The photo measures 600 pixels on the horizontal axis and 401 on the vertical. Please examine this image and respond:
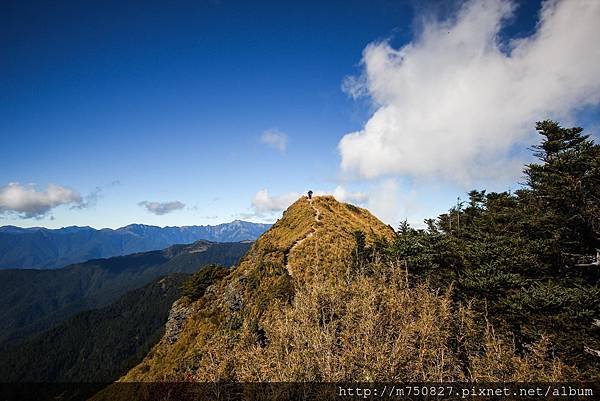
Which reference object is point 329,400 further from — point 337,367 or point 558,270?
point 558,270

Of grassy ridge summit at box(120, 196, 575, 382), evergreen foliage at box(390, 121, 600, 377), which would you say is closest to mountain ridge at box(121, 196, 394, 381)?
grassy ridge summit at box(120, 196, 575, 382)

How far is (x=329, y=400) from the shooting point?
1290 centimetres

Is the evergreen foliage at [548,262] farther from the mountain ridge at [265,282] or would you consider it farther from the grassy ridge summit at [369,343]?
the mountain ridge at [265,282]

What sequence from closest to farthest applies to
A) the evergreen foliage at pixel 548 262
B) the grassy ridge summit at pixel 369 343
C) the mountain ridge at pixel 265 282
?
1. the grassy ridge summit at pixel 369 343
2. the evergreen foliage at pixel 548 262
3. the mountain ridge at pixel 265 282

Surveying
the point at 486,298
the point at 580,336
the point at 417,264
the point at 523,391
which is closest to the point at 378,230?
the point at 417,264

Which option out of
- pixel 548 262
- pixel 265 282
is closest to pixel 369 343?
pixel 548 262

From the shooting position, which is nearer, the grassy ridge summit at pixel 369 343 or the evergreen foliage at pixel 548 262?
the grassy ridge summit at pixel 369 343

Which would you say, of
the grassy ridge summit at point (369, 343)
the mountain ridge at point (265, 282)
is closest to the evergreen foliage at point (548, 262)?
the grassy ridge summit at point (369, 343)

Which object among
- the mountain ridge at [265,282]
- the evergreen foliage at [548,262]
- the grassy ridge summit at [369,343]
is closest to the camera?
the grassy ridge summit at [369,343]

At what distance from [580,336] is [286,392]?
63.4 ft

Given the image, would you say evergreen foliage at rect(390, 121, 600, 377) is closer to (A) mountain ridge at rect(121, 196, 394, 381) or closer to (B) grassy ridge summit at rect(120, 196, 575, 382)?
(B) grassy ridge summit at rect(120, 196, 575, 382)

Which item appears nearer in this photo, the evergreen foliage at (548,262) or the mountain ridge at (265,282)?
the evergreen foliage at (548,262)

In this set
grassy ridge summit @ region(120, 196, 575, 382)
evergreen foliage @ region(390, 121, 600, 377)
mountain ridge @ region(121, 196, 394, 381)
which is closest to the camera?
grassy ridge summit @ region(120, 196, 575, 382)

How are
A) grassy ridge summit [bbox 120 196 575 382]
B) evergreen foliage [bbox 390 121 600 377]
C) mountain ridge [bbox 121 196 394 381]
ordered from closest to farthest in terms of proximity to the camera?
grassy ridge summit [bbox 120 196 575 382]
evergreen foliage [bbox 390 121 600 377]
mountain ridge [bbox 121 196 394 381]
